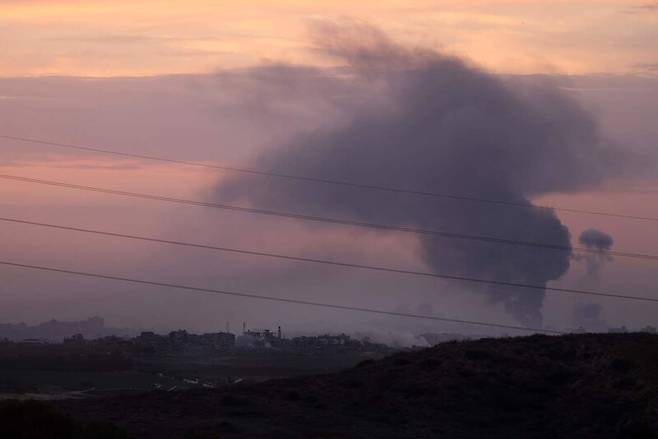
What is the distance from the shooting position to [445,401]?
74250 millimetres

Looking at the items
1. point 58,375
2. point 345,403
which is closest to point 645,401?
point 345,403

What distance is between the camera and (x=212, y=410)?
69562 mm

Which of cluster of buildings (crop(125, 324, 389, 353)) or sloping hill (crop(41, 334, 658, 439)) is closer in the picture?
sloping hill (crop(41, 334, 658, 439))

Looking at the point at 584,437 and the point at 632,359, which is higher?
the point at 632,359

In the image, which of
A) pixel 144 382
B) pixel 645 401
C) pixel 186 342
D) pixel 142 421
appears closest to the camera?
pixel 142 421

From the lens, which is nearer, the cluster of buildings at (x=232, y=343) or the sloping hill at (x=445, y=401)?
the sloping hill at (x=445, y=401)

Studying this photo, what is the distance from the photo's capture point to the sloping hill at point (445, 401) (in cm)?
6588

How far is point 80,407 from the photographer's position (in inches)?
2680

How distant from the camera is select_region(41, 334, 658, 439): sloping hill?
65875mm

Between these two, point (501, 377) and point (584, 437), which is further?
point (501, 377)

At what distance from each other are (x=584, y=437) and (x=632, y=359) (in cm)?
1407

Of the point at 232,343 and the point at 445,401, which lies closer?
the point at 445,401

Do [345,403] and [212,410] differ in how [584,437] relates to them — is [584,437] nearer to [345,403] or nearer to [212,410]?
[345,403]

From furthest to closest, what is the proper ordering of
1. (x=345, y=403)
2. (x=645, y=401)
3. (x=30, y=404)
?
(x=345, y=403)
(x=645, y=401)
(x=30, y=404)
